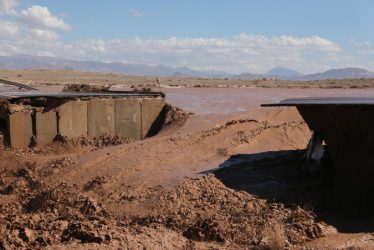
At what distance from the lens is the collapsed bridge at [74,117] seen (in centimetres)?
1441

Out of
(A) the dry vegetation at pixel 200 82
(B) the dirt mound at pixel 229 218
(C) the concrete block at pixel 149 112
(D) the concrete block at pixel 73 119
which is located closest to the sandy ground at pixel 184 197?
(B) the dirt mound at pixel 229 218

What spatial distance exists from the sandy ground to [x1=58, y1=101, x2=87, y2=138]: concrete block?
46.6 inches

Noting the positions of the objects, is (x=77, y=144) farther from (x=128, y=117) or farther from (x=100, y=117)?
(x=128, y=117)

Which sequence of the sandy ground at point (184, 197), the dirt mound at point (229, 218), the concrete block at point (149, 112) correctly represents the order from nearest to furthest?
1. the sandy ground at point (184, 197)
2. the dirt mound at point (229, 218)
3. the concrete block at point (149, 112)

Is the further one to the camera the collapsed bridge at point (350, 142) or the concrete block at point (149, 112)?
the concrete block at point (149, 112)

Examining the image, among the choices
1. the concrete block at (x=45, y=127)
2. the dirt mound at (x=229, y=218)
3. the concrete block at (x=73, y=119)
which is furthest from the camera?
the concrete block at (x=73, y=119)

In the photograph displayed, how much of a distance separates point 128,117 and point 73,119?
170 cm

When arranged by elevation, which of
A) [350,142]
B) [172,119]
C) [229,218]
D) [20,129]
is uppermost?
[350,142]

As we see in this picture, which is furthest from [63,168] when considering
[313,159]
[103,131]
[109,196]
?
[313,159]

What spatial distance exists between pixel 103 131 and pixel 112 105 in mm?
814

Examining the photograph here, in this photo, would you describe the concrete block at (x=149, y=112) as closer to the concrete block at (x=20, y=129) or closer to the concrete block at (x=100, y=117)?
the concrete block at (x=100, y=117)

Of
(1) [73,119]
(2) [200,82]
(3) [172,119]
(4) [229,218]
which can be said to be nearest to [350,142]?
(4) [229,218]

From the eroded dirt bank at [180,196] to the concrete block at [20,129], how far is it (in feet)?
1.88

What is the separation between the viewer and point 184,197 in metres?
9.09
